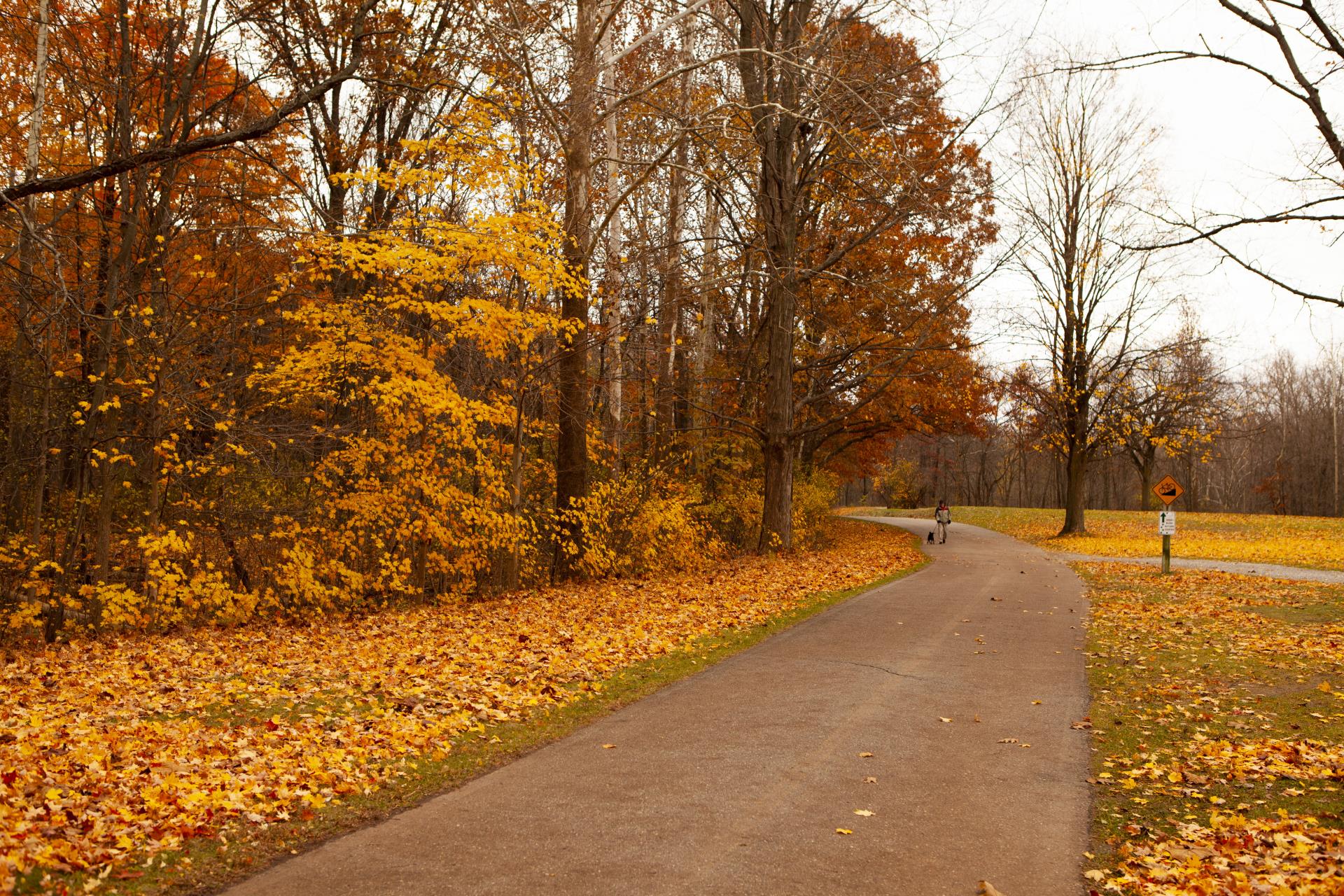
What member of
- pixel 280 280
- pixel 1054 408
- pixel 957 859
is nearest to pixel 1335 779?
pixel 957 859

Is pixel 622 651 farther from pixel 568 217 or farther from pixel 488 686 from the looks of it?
pixel 568 217

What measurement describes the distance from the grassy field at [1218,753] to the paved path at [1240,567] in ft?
22.5

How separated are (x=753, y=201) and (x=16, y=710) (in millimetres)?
18912

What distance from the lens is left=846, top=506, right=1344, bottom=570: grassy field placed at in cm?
2666

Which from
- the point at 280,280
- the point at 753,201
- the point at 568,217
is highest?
the point at 753,201

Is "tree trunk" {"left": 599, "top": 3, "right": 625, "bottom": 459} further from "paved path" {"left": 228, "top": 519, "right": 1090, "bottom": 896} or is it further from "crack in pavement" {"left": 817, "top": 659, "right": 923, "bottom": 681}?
"paved path" {"left": 228, "top": 519, "right": 1090, "bottom": 896}

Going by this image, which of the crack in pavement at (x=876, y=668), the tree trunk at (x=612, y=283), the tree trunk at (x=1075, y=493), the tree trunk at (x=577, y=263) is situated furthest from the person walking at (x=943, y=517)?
the crack in pavement at (x=876, y=668)

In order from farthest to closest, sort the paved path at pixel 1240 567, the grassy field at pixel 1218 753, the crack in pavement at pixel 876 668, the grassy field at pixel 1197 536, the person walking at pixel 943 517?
the person walking at pixel 943 517, the grassy field at pixel 1197 536, the paved path at pixel 1240 567, the crack in pavement at pixel 876 668, the grassy field at pixel 1218 753

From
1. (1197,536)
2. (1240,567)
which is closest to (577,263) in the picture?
(1240,567)

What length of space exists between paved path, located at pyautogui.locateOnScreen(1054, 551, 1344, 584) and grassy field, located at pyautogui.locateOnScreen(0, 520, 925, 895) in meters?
12.8

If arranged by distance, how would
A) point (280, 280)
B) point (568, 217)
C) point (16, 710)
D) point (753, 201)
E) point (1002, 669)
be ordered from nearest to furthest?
1. point (16, 710)
2. point (1002, 669)
3. point (280, 280)
4. point (568, 217)
5. point (753, 201)

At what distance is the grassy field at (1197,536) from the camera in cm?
2666

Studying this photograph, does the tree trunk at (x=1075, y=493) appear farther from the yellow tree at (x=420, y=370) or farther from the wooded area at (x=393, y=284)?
the yellow tree at (x=420, y=370)

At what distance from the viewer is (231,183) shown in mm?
17391
